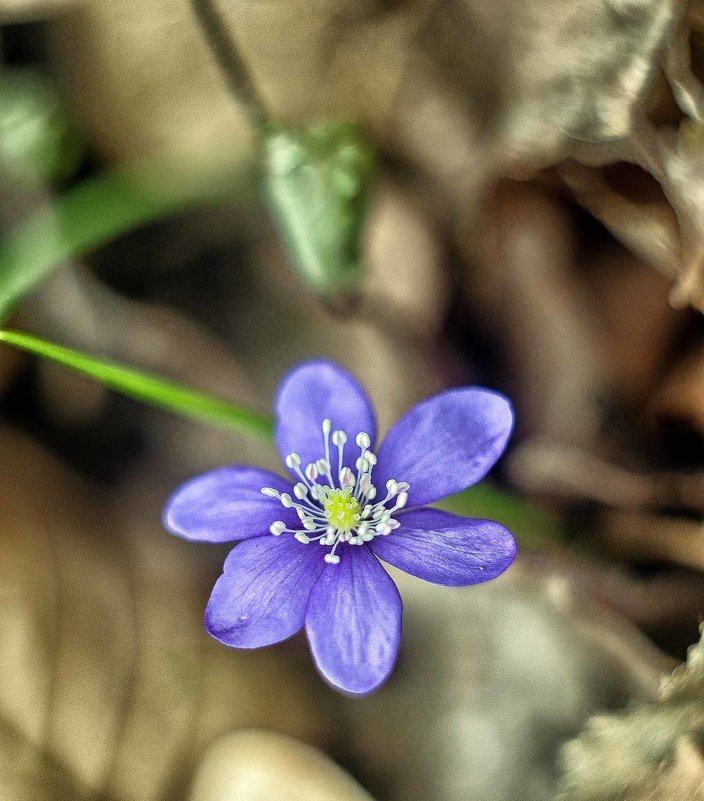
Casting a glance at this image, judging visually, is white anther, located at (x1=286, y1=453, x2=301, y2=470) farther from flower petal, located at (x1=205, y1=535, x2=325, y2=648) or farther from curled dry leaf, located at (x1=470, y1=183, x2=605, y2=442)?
curled dry leaf, located at (x1=470, y1=183, x2=605, y2=442)

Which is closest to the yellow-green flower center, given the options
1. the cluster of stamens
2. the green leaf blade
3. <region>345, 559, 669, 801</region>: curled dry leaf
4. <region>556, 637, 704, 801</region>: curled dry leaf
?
the cluster of stamens

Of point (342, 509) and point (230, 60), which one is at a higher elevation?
point (230, 60)

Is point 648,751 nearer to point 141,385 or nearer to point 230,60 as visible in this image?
point 141,385

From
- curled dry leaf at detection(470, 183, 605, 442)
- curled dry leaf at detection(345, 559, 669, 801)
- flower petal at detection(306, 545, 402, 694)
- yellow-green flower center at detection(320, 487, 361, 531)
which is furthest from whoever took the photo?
curled dry leaf at detection(470, 183, 605, 442)

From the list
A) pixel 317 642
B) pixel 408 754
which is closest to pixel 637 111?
pixel 317 642

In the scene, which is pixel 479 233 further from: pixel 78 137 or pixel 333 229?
pixel 78 137

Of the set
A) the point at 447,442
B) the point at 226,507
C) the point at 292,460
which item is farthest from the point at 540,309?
the point at 226,507

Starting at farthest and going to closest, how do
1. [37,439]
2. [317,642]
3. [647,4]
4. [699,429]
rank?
[37,439], [699,429], [647,4], [317,642]
